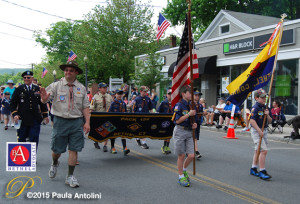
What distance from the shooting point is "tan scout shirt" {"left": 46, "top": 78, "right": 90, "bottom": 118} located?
548 cm

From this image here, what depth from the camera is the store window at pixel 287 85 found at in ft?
57.1

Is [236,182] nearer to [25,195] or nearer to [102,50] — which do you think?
[25,195]

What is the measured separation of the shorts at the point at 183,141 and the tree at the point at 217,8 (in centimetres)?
3048

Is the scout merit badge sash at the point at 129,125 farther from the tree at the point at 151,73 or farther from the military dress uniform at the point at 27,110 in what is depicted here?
the tree at the point at 151,73

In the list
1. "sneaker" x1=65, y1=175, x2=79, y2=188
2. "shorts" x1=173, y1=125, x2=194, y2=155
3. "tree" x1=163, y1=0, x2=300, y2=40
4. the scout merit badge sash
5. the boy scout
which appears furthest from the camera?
"tree" x1=163, y1=0, x2=300, y2=40

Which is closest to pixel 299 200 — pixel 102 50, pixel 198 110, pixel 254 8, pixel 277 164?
pixel 277 164

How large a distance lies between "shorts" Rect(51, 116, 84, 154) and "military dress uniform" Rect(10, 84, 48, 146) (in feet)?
6.01

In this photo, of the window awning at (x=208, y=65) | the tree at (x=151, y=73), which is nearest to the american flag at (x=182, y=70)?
the window awning at (x=208, y=65)

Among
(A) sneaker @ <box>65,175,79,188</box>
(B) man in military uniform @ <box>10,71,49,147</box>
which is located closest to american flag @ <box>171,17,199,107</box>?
(A) sneaker @ <box>65,175,79,188</box>

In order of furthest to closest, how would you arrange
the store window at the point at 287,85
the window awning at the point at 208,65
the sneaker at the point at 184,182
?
the window awning at the point at 208,65 < the store window at the point at 287,85 < the sneaker at the point at 184,182

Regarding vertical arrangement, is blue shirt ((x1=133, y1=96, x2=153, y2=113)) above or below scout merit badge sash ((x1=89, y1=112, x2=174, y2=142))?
above

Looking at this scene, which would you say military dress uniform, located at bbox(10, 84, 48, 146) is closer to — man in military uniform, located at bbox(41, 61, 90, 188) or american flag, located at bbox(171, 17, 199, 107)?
man in military uniform, located at bbox(41, 61, 90, 188)

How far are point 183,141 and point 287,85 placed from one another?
1413 centimetres

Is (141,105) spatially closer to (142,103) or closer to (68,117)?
(142,103)
